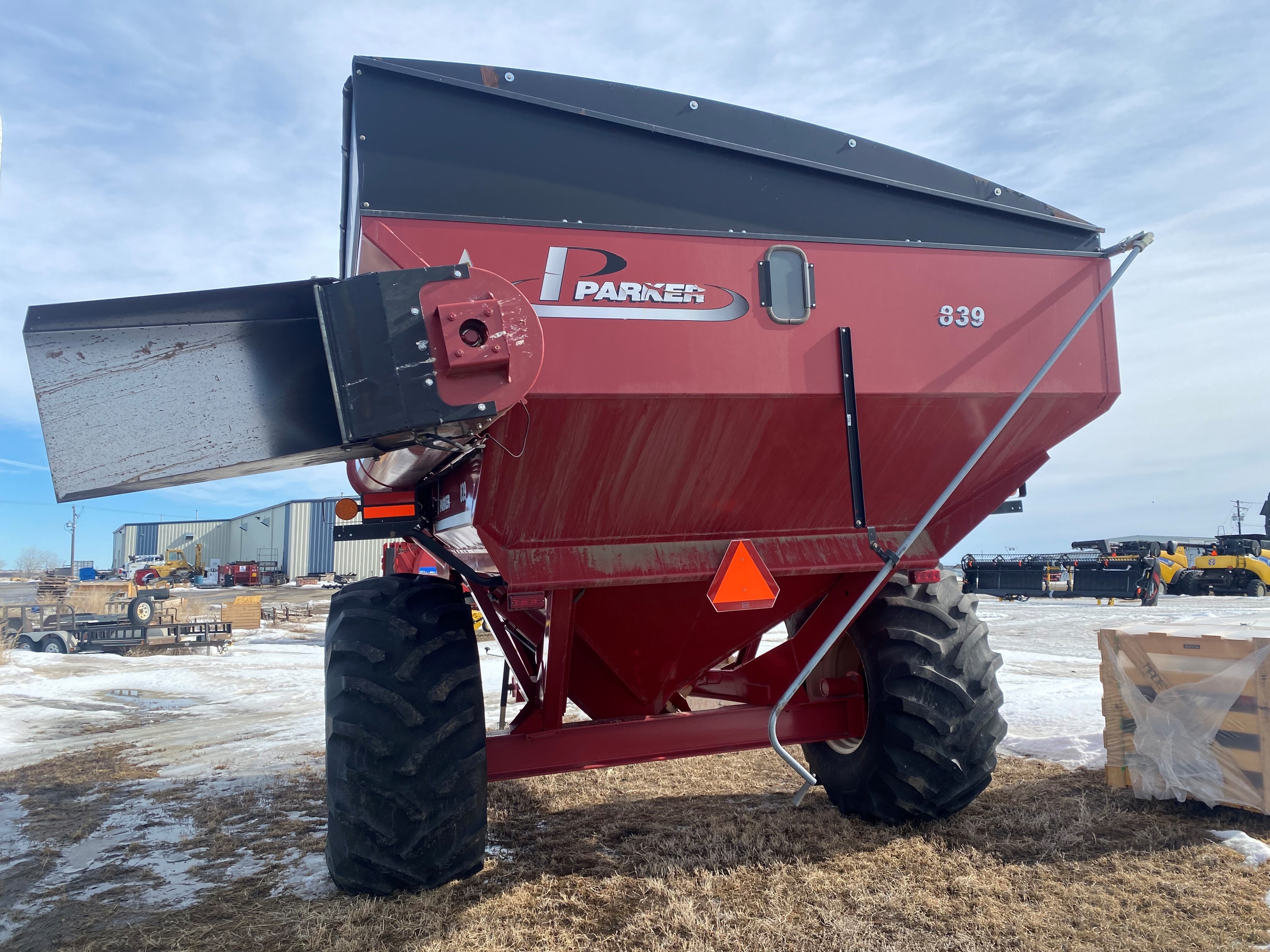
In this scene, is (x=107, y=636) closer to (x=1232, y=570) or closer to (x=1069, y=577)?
(x=1069, y=577)

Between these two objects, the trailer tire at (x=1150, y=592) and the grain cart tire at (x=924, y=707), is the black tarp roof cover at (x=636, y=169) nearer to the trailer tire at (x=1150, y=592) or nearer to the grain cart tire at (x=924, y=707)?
the grain cart tire at (x=924, y=707)

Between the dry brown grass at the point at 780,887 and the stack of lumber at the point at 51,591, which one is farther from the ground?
the stack of lumber at the point at 51,591

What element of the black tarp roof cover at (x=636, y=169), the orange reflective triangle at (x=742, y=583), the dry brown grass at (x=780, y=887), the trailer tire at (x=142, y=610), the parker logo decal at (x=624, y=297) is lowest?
the dry brown grass at (x=780, y=887)

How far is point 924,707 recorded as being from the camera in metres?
3.98

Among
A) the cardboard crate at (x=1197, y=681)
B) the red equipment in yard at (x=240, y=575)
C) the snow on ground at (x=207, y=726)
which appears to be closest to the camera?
the snow on ground at (x=207, y=726)

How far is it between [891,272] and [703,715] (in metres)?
2.22

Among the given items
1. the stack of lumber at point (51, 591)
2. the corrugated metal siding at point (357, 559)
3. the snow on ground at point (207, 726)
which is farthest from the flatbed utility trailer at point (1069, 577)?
the corrugated metal siding at point (357, 559)

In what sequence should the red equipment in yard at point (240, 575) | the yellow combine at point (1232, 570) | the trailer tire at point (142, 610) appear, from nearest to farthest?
the trailer tire at point (142, 610) < the yellow combine at point (1232, 570) < the red equipment in yard at point (240, 575)

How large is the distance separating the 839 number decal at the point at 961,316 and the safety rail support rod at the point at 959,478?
33 centimetres

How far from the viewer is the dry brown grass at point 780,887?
3.03 meters

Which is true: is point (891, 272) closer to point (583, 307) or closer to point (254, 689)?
point (583, 307)

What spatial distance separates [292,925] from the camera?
10.4 ft

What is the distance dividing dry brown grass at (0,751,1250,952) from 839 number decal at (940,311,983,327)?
2317 mm

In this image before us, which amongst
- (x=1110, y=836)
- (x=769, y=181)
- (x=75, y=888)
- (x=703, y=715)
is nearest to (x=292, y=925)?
(x=75, y=888)
